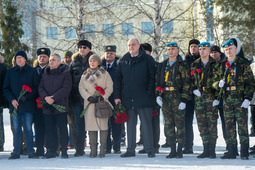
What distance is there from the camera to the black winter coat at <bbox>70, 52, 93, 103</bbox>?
9.44 meters

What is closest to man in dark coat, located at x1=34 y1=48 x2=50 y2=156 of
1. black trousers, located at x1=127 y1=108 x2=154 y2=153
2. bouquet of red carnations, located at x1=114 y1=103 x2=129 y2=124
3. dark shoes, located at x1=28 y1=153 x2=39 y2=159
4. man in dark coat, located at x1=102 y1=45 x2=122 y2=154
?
dark shoes, located at x1=28 y1=153 x2=39 y2=159

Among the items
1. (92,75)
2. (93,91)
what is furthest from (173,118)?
(92,75)

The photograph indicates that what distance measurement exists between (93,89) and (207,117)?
222 cm

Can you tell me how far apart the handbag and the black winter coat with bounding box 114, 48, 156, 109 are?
257mm

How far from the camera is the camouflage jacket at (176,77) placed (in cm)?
857

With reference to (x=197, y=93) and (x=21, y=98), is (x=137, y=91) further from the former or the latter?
(x=21, y=98)

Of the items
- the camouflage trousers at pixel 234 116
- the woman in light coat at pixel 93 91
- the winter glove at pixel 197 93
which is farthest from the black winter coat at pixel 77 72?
the camouflage trousers at pixel 234 116

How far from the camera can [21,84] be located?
9023mm

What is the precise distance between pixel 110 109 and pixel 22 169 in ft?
7.10

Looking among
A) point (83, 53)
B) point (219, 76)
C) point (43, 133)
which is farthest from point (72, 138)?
point (219, 76)

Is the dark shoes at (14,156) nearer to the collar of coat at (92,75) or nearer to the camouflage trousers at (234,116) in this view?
the collar of coat at (92,75)

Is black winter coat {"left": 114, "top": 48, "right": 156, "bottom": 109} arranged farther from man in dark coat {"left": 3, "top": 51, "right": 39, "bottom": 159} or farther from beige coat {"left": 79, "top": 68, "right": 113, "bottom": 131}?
man in dark coat {"left": 3, "top": 51, "right": 39, "bottom": 159}

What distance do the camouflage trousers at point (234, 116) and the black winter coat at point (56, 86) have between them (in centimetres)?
296

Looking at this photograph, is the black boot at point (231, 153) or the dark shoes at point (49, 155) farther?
the dark shoes at point (49, 155)
